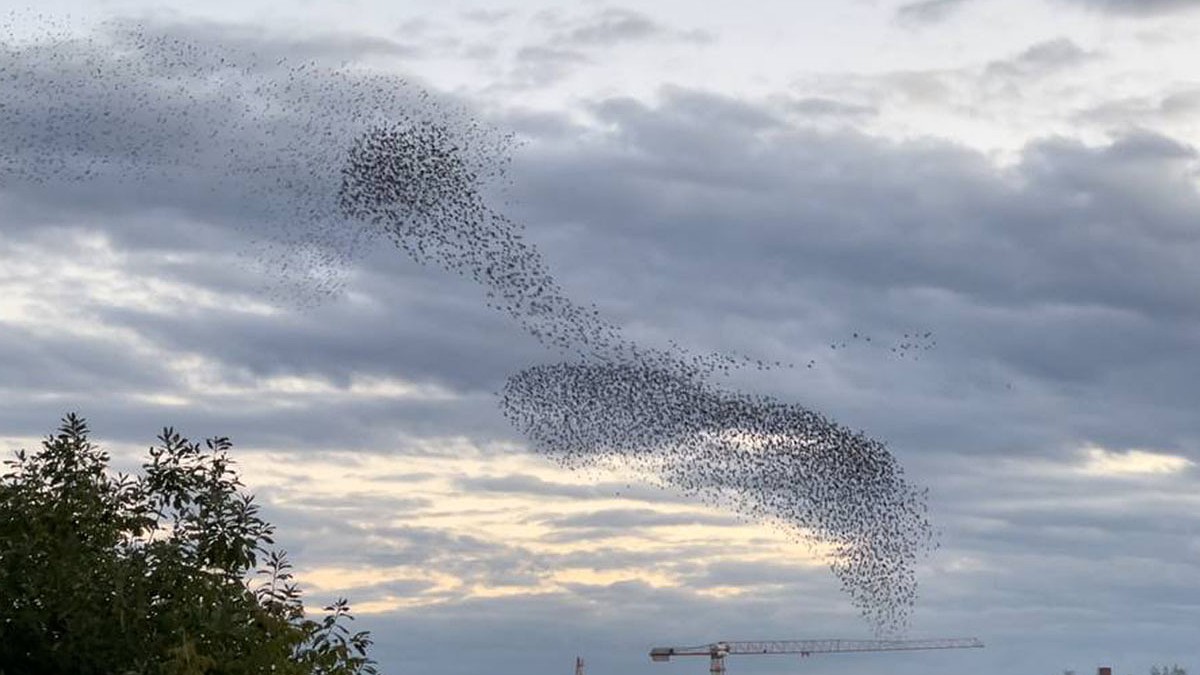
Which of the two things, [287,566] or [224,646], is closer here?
[224,646]

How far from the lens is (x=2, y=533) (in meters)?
48.8

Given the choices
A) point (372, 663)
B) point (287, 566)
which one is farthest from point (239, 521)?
point (372, 663)

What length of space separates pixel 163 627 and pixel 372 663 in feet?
17.9

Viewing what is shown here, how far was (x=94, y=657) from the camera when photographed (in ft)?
148

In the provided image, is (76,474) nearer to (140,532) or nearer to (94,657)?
(140,532)

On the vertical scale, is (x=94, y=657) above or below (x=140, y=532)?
below

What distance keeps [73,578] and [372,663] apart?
24.9 ft

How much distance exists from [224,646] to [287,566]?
11.7 ft

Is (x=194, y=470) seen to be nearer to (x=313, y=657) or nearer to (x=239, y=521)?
(x=239, y=521)

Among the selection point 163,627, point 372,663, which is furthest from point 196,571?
point 372,663

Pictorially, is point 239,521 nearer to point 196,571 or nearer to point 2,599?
point 196,571

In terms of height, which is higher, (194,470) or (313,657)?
(194,470)

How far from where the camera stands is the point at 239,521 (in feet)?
159

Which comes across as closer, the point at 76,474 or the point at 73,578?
the point at 73,578
